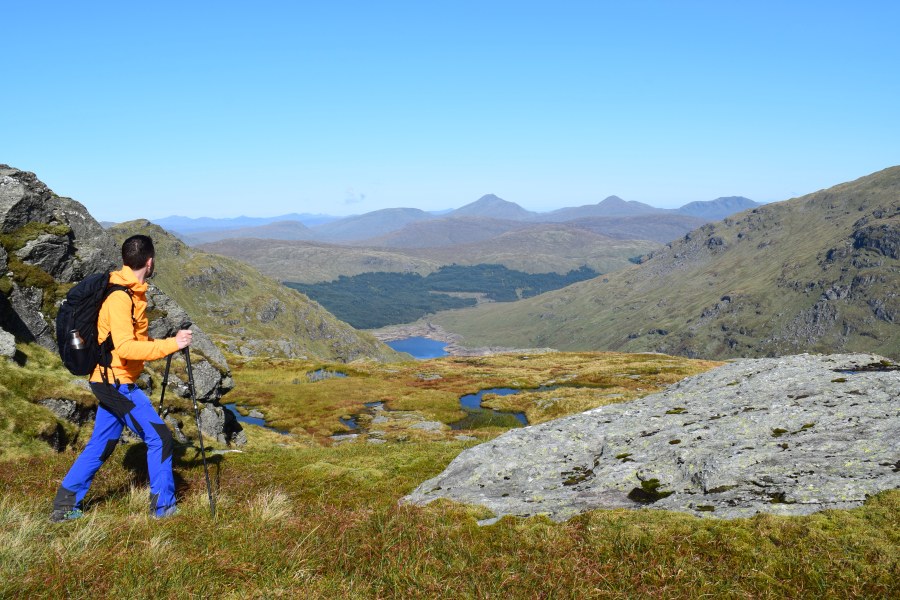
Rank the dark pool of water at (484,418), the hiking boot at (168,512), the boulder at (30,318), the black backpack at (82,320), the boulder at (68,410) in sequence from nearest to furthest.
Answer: the black backpack at (82,320)
the hiking boot at (168,512)
the boulder at (68,410)
the boulder at (30,318)
the dark pool of water at (484,418)

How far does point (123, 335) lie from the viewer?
9789 mm

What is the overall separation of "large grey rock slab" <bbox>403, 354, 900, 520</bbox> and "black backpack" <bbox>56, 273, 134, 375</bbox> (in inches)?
372

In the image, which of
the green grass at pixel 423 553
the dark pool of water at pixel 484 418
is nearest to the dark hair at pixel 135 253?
the green grass at pixel 423 553

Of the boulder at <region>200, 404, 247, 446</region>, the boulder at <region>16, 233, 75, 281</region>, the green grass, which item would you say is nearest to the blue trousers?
the green grass

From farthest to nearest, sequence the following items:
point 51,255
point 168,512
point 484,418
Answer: point 484,418 → point 51,255 → point 168,512

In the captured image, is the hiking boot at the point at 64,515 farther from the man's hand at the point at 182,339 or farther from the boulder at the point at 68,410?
the boulder at the point at 68,410

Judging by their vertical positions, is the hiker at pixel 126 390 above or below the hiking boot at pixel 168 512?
above

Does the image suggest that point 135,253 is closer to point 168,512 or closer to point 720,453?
point 168,512

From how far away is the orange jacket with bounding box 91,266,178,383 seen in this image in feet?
31.9

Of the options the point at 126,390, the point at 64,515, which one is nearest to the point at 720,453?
the point at 126,390

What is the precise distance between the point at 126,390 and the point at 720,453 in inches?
558

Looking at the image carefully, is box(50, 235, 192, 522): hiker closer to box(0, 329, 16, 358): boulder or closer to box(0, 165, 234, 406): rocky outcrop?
box(0, 329, 16, 358): boulder

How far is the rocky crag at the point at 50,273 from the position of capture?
2589cm

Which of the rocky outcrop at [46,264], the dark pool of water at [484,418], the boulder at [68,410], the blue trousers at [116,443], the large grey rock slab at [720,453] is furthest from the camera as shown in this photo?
the dark pool of water at [484,418]
